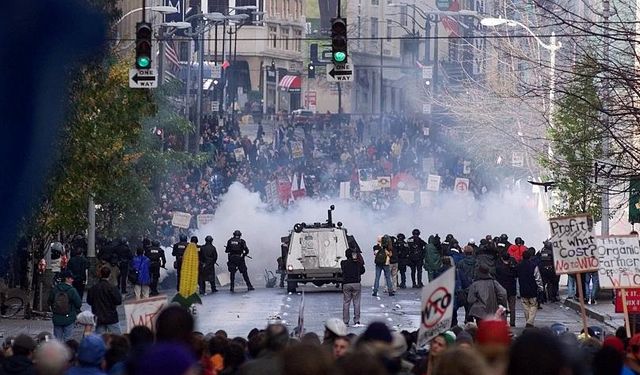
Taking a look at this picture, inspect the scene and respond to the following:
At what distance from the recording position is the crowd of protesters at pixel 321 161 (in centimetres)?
6350

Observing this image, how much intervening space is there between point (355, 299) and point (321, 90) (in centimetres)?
9586

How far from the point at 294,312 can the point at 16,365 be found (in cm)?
2260

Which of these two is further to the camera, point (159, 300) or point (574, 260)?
point (574, 260)

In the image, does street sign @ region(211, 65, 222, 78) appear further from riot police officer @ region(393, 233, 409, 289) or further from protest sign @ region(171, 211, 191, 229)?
riot police officer @ region(393, 233, 409, 289)

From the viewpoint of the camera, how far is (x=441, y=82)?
10462cm

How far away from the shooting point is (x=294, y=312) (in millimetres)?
34219

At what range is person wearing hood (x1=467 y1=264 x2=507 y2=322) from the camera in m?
25.8

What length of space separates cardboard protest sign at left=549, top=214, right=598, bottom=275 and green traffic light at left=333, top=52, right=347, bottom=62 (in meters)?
5.83

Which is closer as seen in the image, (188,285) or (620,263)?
(188,285)

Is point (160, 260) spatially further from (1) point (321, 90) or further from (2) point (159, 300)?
(1) point (321, 90)

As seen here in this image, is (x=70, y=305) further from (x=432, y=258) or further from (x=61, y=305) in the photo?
(x=432, y=258)

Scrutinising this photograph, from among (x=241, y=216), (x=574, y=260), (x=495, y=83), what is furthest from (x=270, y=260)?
(x=574, y=260)

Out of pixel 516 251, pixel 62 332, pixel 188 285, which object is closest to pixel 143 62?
pixel 62 332

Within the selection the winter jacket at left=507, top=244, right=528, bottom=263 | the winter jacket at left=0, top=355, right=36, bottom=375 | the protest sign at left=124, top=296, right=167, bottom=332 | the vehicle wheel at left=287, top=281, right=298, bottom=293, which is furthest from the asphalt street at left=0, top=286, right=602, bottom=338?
the winter jacket at left=0, top=355, right=36, bottom=375
